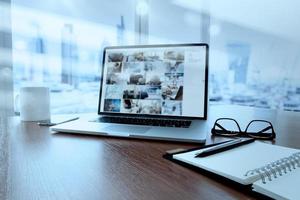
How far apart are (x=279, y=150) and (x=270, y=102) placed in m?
2.09

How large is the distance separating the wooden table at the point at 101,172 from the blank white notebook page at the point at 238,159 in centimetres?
2

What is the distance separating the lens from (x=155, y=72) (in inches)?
38.7

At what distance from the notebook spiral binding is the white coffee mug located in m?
0.85

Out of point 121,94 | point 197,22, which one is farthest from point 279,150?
point 197,22

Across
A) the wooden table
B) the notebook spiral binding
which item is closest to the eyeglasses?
the wooden table

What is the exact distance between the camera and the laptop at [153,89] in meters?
0.91

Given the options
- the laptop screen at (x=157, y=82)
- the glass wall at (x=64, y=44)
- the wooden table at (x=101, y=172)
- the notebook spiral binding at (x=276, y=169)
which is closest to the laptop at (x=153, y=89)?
the laptop screen at (x=157, y=82)

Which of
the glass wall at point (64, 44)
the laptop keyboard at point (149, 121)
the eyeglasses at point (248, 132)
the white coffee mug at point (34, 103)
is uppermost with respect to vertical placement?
the glass wall at point (64, 44)

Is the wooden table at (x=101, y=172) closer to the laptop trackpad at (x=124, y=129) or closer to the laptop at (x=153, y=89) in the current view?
the laptop trackpad at (x=124, y=129)

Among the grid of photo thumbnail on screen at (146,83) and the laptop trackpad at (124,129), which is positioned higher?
the grid of photo thumbnail on screen at (146,83)

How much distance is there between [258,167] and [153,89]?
1.79 feet

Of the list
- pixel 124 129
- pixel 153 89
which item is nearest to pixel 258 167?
pixel 124 129

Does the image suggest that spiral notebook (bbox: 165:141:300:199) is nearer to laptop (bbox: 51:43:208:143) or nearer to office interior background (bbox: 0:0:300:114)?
laptop (bbox: 51:43:208:143)

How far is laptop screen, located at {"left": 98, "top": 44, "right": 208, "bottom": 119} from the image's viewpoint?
0.94 meters
